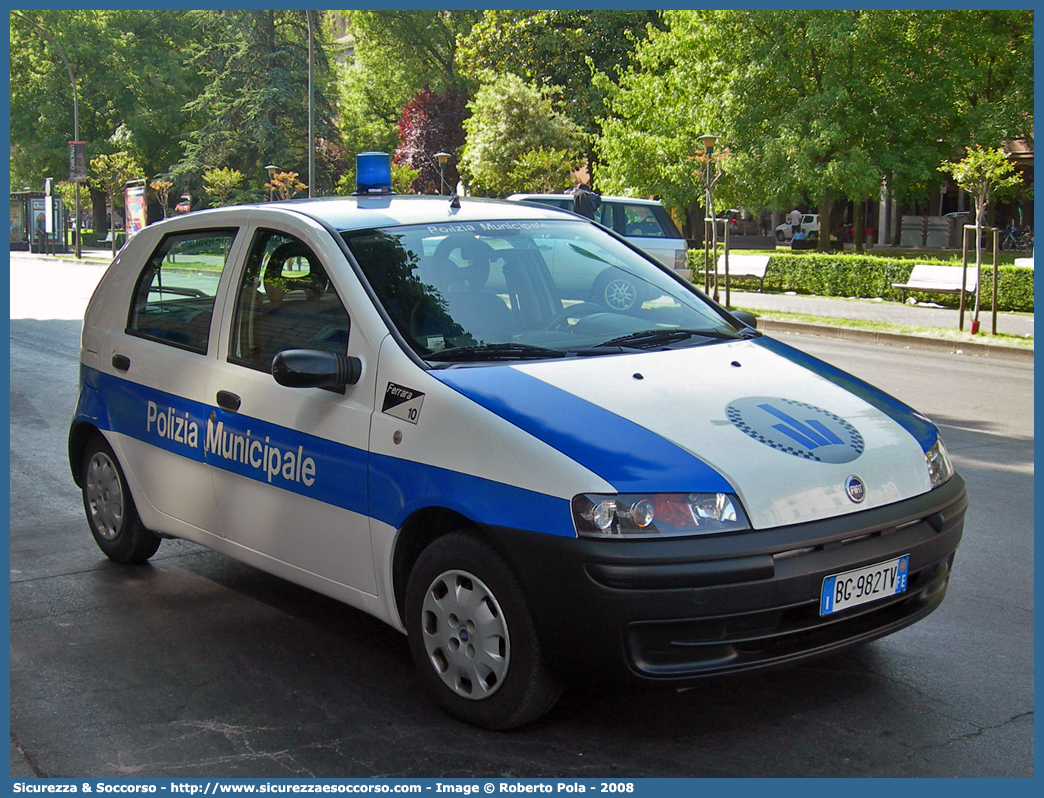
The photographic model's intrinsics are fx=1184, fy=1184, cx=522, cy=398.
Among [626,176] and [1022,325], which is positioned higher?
[626,176]

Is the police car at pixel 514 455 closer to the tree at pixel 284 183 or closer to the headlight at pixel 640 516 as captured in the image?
the headlight at pixel 640 516

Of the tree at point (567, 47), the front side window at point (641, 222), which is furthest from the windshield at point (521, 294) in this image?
the tree at point (567, 47)

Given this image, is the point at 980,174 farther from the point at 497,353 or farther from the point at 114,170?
the point at 114,170

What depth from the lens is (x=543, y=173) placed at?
3741cm

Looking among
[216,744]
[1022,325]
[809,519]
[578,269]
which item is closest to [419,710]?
[216,744]

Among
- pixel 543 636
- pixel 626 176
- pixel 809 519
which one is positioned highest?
pixel 626 176

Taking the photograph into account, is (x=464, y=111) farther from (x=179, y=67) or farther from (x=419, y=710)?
(x=419, y=710)

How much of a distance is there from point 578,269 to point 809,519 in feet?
5.81

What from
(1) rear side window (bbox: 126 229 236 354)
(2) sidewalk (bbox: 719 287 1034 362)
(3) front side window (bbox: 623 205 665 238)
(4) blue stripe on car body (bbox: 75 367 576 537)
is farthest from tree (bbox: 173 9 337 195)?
(4) blue stripe on car body (bbox: 75 367 576 537)

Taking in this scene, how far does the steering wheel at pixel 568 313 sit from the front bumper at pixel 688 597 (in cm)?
117

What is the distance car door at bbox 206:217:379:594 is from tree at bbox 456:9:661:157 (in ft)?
129

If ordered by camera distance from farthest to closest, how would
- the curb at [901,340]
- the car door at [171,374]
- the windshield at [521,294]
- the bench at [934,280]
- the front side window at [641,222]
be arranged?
1. the bench at [934,280]
2. the front side window at [641,222]
3. the curb at [901,340]
4. the car door at [171,374]
5. the windshield at [521,294]

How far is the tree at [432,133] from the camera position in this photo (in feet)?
185

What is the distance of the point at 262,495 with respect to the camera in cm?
454
